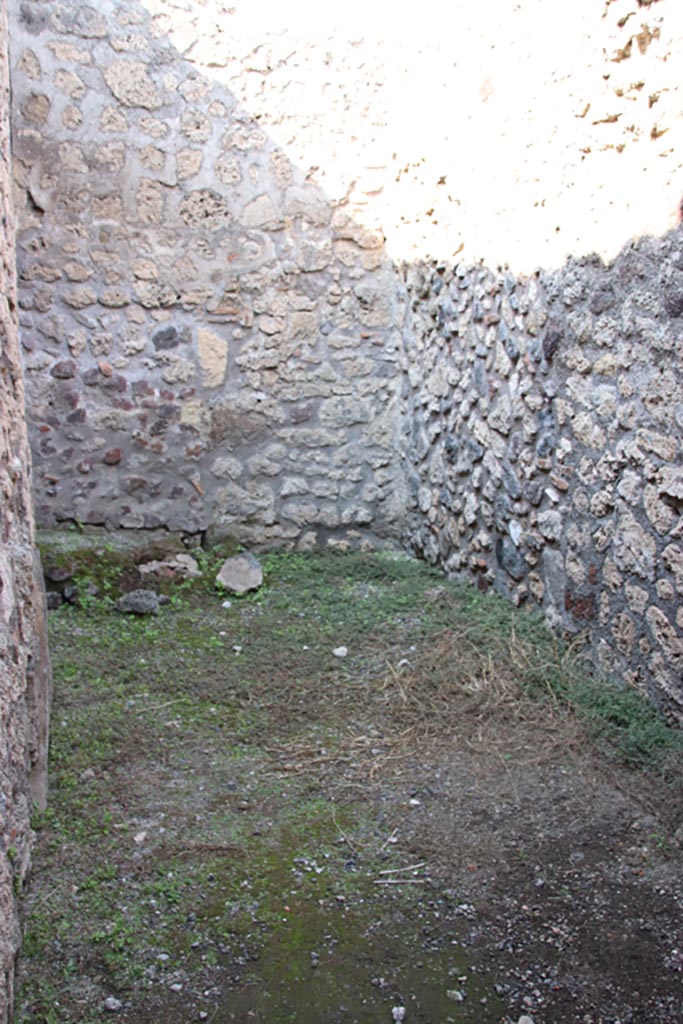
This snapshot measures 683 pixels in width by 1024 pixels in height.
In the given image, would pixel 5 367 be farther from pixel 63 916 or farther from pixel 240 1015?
pixel 240 1015

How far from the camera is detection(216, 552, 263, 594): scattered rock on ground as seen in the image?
5098 millimetres

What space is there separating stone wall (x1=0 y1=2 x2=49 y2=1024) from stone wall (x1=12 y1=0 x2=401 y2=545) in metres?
1.76

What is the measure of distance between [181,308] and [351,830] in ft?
11.0

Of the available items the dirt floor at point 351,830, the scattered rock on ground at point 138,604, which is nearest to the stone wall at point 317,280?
the dirt floor at point 351,830

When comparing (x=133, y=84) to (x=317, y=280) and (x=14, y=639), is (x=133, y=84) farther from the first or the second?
(x=14, y=639)

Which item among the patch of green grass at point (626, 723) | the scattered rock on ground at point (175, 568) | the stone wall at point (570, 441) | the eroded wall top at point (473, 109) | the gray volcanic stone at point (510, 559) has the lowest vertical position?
the scattered rock on ground at point (175, 568)

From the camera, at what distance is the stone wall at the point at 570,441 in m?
3.38

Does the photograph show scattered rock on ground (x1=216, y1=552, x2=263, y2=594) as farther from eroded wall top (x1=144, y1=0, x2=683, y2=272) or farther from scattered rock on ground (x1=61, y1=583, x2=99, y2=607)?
eroded wall top (x1=144, y1=0, x2=683, y2=272)

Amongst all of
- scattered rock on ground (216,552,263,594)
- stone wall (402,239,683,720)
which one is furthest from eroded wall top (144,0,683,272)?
scattered rock on ground (216,552,263,594)

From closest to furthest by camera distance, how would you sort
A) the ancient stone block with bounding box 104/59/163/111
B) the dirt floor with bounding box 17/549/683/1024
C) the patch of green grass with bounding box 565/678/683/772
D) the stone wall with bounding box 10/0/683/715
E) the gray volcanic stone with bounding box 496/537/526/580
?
the dirt floor with bounding box 17/549/683/1024, the patch of green grass with bounding box 565/678/683/772, the stone wall with bounding box 10/0/683/715, the gray volcanic stone with bounding box 496/537/526/580, the ancient stone block with bounding box 104/59/163/111

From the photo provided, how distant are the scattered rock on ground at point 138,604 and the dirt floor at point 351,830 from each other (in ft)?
0.21

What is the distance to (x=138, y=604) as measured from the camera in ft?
15.5

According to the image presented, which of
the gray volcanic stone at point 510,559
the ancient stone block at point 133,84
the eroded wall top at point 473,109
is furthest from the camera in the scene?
the ancient stone block at point 133,84

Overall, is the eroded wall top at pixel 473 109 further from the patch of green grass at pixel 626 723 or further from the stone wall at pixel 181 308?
the patch of green grass at pixel 626 723
